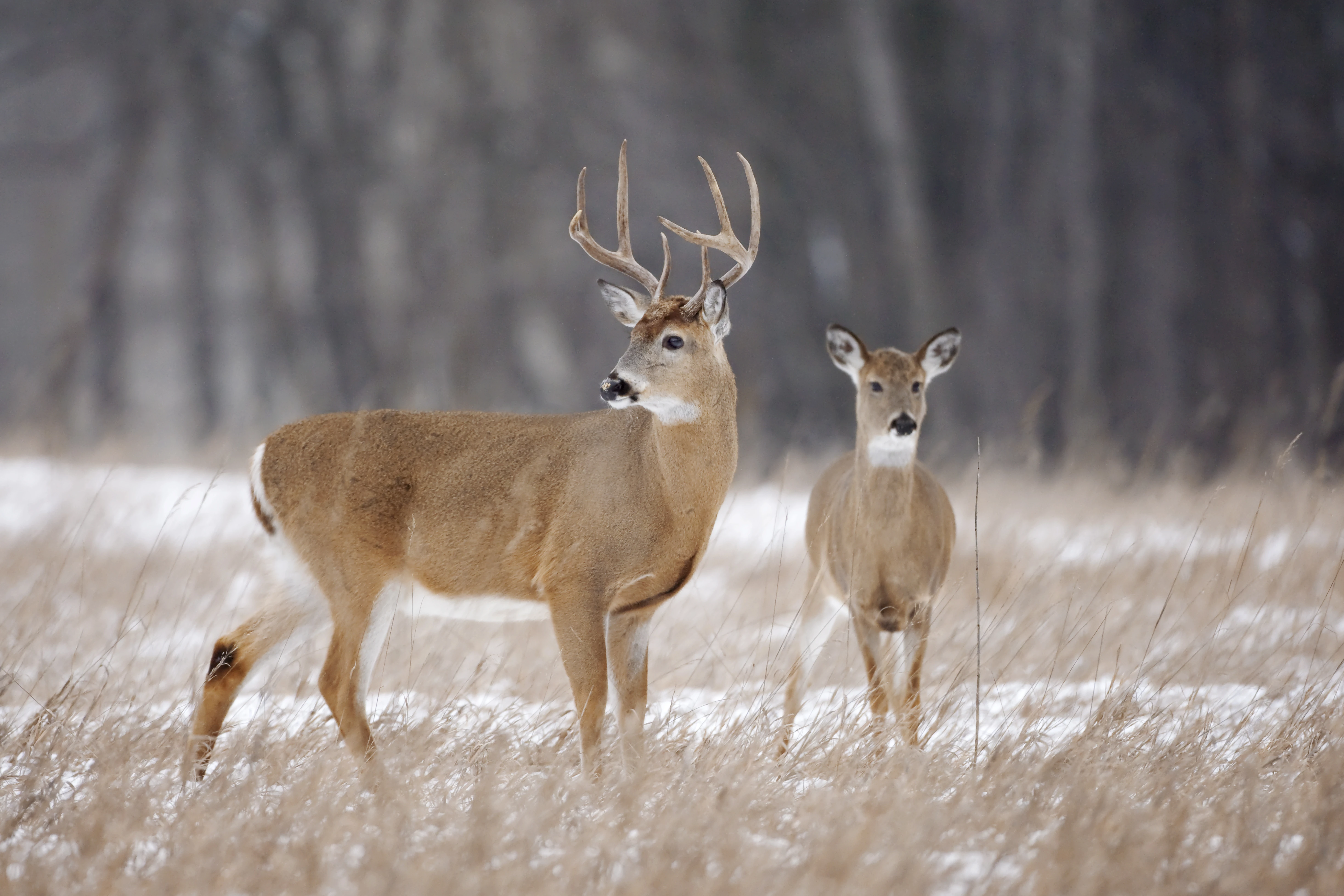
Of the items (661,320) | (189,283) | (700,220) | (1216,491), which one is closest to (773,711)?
(661,320)

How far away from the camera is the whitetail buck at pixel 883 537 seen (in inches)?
156

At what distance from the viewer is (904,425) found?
429 centimetres

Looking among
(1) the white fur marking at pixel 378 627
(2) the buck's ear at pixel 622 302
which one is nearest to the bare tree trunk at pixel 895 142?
(2) the buck's ear at pixel 622 302

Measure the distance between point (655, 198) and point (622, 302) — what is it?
32.5ft

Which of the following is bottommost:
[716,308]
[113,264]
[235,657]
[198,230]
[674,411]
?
[113,264]

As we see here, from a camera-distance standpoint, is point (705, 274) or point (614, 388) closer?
point (614, 388)

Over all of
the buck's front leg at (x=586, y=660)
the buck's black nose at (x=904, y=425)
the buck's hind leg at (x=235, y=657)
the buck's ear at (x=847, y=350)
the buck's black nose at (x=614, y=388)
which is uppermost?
the buck's black nose at (x=614, y=388)

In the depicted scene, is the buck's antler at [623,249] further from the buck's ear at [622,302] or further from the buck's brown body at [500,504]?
the buck's brown body at [500,504]

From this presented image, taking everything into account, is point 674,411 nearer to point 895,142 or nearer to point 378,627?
point 378,627

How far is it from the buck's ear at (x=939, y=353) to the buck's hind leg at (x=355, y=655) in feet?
7.25

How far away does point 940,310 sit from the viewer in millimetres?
13594

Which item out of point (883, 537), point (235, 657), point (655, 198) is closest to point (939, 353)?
point (883, 537)

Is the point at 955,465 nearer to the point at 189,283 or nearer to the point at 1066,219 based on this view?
the point at 1066,219

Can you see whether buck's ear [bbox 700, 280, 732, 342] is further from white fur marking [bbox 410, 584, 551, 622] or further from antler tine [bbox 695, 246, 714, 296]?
white fur marking [bbox 410, 584, 551, 622]
